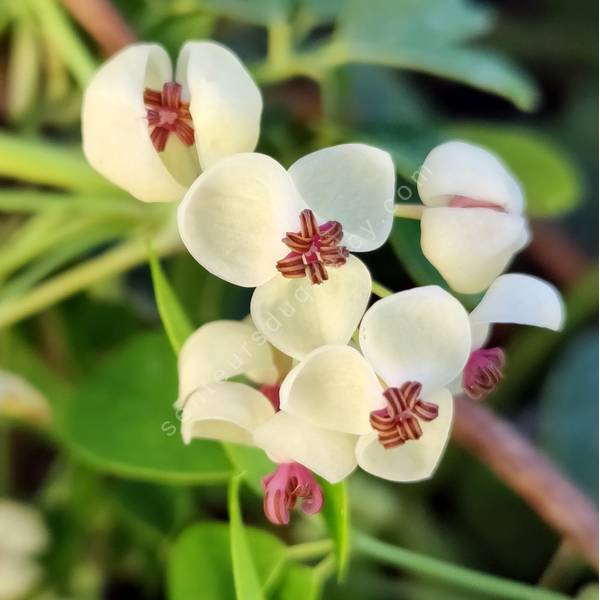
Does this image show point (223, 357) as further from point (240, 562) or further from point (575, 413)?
point (575, 413)

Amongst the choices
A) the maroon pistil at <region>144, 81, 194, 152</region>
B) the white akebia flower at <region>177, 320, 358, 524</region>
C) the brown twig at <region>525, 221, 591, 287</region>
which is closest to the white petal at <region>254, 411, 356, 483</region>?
the white akebia flower at <region>177, 320, 358, 524</region>

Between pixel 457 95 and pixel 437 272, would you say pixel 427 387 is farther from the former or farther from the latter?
pixel 457 95

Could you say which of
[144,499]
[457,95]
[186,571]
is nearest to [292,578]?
[186,571]

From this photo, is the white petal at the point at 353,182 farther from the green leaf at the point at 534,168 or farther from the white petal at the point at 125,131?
the green leaf at the point at 534,168

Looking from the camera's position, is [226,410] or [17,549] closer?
[226,410]

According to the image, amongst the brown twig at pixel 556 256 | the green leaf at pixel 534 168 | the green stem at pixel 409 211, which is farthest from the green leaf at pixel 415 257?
the brown twig at pixel 556 256

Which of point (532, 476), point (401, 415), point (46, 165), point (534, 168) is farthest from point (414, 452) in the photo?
point (534, 168)
